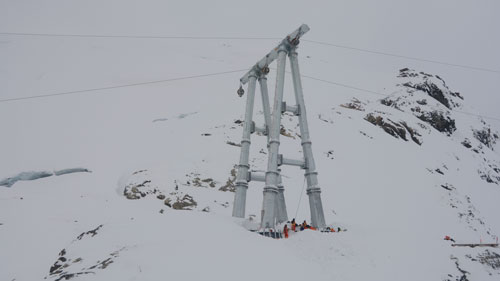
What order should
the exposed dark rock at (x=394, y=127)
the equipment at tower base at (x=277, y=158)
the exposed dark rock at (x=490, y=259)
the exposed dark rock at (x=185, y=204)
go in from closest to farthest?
the exposed dark rock at (x=490, y=259) < the equipment at tower base at (x=277, y=158) < the exposed dark rock at (x=185, y=204) < the exposed dark rock at (x=394, y=127)

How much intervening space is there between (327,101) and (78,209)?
34695 mm

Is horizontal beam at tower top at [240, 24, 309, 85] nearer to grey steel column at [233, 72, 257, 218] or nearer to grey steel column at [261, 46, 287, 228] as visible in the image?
grey steel column at [261, 46, 287, 228]

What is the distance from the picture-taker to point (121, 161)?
19.9 metres

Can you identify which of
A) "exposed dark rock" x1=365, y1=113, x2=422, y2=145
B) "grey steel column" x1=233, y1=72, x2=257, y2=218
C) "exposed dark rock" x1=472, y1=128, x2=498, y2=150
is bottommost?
"grey steel column" x1=233, y1=72, x2=257, y2=218

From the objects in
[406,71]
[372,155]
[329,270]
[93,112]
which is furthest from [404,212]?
[406,71]

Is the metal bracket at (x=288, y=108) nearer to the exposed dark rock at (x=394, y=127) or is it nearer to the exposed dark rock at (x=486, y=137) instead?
the exposed dark rock at (x=394, y=127)

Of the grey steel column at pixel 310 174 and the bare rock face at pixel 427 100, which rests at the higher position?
the bare rock face at pixel 427 100

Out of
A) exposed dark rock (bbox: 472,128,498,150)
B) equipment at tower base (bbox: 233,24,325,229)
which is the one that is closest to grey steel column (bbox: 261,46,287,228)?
equipment at tower base (bbox: 233,24,325,229)

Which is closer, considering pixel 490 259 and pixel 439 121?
pixel 490 259

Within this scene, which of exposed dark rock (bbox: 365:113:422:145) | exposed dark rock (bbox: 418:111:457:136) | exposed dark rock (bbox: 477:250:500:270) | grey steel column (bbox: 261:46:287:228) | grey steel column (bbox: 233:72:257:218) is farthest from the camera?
exposed dark rock (bbox: 418:111:457:136)

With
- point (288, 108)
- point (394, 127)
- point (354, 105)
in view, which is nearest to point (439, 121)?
point (394, 127)

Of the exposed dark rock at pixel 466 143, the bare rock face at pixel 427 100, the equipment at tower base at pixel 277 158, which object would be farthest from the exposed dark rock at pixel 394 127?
the equipment at tower base at pixel 277 158

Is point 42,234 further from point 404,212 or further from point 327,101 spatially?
point 327,101

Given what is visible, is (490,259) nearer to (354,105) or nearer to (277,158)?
(277,158)
